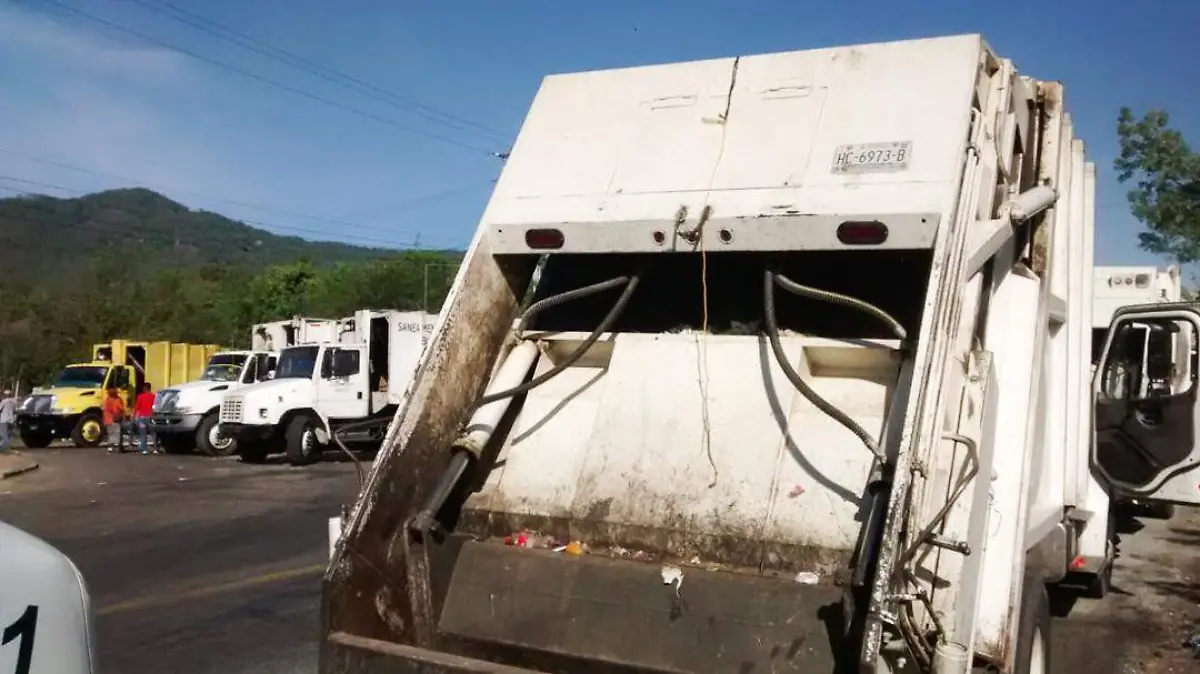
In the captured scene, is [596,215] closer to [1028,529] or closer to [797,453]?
[797,453]

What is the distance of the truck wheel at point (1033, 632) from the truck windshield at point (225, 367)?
23.3 metres

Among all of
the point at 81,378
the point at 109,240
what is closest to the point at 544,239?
the point at 81,378

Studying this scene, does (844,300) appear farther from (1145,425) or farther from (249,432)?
(249,432)

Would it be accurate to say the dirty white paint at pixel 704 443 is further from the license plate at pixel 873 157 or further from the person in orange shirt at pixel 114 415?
the person in orange shirt at pixel 114 415

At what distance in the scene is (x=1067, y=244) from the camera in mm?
5242

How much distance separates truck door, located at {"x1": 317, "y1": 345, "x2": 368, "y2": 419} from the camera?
21.7 metres

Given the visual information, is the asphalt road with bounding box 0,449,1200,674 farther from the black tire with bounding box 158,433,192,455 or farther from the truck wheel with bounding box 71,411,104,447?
the truck wheel with bounding box 71,411,104,447

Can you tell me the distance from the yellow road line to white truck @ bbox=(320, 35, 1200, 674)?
15.5 feet

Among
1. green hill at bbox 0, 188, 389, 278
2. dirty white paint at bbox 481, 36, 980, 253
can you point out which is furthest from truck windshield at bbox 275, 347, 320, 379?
green hill at bbox 0, 188, 389, 278

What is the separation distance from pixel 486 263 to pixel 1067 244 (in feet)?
9.03

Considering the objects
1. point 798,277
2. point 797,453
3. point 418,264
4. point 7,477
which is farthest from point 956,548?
point 418,264

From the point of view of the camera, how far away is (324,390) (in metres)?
21.6

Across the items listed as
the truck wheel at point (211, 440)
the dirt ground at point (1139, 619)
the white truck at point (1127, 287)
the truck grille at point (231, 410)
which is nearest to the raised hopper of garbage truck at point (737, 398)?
the dirt ground at point (1139, 619)

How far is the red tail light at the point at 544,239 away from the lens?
4453mm
